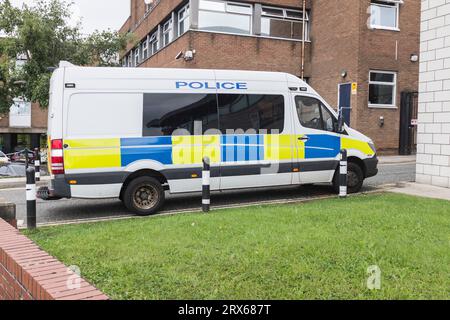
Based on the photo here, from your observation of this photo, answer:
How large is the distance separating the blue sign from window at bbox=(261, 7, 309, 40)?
44.4 ft

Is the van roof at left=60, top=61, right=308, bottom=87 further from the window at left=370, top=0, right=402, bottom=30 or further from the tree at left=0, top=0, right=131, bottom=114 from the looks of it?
the window at left=370, top=0, right=402, bottom=30

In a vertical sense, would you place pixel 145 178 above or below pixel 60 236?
above

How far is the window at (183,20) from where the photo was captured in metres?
21.3

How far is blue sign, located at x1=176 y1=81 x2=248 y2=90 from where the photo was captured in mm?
8516

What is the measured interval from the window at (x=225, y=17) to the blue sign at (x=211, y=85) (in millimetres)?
12119

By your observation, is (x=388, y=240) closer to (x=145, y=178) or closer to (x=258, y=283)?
(x=258, y=283)

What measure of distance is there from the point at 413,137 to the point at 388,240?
17.2m

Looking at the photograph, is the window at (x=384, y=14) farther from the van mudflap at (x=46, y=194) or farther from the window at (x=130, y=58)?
the window at (x=130, y=58)

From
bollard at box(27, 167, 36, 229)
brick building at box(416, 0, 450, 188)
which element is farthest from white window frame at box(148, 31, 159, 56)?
bollard at box(27, 167, 36, 229)

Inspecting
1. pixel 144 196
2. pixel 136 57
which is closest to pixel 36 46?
pixel 144 196

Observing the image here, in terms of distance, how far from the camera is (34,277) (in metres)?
3.22

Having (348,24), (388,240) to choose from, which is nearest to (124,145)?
(388,240)
